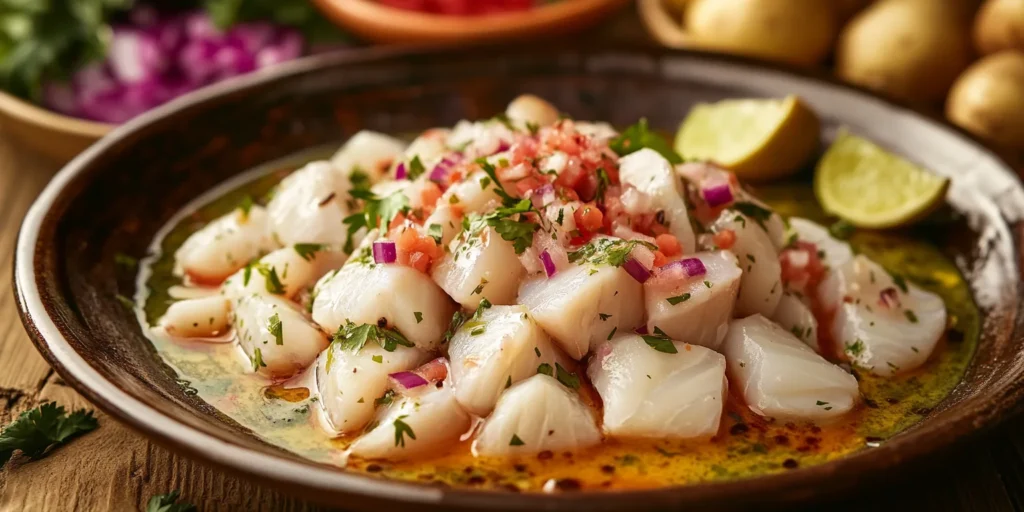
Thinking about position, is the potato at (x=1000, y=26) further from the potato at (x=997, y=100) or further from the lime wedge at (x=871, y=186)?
the lime wedge at (x=871, y=186)

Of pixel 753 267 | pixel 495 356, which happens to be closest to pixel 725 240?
pixel 753 267

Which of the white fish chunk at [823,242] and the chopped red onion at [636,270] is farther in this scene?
the white fish chunk at [823,242]

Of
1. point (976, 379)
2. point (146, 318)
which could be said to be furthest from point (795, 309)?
point (146, 318)

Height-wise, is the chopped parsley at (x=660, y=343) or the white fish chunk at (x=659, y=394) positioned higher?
the chopped parsley at (x=660, y=343)

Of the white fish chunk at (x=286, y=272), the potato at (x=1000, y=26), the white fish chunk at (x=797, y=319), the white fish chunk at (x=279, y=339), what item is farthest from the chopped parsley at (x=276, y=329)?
the potato at (x=1000, y=26)

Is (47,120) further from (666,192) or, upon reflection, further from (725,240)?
(725,240)

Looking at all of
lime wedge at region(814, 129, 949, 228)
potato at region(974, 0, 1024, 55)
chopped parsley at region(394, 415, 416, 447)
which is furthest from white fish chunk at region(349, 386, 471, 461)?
potato at region(974, 0, 1024, 55)
